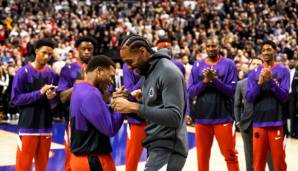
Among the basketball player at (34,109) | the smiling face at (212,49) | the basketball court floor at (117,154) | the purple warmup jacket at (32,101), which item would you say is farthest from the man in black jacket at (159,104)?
the basketball court floor at (117,154)

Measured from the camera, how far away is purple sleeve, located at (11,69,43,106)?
7203 millimetres

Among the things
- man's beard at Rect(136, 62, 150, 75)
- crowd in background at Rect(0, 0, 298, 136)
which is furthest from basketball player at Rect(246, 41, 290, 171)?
crowd in background at Rect(0, 0, 298, 136)

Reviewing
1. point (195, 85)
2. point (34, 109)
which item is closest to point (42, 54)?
point (34, 109)

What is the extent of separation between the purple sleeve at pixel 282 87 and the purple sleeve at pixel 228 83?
1.85 ft

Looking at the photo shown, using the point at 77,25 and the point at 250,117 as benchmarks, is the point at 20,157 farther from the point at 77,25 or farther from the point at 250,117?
the point at 77,25

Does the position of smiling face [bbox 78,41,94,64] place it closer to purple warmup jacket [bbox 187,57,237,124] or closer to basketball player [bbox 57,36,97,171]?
basketball player [bbox 57,36,97,171]

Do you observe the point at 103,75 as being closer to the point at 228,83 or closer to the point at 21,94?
the point at 21,94

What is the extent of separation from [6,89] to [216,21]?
10.9 meters

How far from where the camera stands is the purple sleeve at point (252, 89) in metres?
7.45

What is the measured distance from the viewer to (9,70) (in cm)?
1644

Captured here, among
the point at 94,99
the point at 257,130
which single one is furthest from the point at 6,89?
the point at 94,99

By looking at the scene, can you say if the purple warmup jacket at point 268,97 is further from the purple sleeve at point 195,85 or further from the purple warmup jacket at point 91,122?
the purple warmup jacket at point 91,122

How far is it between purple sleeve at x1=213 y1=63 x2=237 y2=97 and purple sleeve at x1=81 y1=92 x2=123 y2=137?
8.58 ft

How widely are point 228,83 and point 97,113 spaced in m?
3.00
